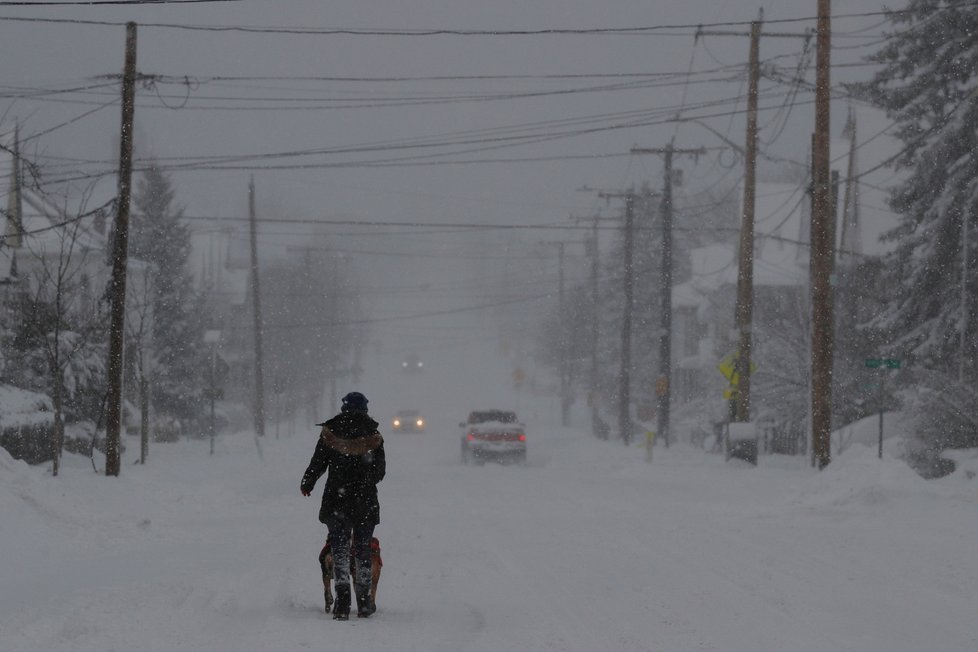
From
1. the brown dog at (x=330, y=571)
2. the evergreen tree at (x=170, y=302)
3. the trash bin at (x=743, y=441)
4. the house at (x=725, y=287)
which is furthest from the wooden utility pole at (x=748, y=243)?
the evergreen tree at (x=170, y=302)

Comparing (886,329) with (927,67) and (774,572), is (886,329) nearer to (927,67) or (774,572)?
(927,67)

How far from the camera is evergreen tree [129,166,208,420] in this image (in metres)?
49.4

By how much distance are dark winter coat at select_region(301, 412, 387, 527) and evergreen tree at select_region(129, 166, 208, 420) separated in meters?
38.7

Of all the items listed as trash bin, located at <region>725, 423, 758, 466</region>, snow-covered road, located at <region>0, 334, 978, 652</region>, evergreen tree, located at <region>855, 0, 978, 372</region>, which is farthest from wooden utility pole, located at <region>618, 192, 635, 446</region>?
snow-covered road, located at <region>0, 334, 978, 652</region>

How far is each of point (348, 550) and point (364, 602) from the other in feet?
1.42

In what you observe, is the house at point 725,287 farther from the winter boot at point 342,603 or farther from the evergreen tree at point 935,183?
the winter boot at point 342,603

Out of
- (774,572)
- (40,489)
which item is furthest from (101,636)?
(40,489)

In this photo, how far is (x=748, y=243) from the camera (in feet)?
100.0

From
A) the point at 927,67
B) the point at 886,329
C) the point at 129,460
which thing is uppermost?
the point at 927,67

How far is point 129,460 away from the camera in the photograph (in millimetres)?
33906

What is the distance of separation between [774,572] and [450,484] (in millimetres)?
15995

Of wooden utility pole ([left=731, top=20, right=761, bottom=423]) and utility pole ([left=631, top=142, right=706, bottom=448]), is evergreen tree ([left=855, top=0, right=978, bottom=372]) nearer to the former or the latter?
wooden utility pole ([left=731, top=20, right=761, bottom=423])

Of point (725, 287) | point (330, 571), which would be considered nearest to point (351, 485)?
point (330, 571)

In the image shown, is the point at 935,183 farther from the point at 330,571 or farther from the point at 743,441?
the point at 330,571
